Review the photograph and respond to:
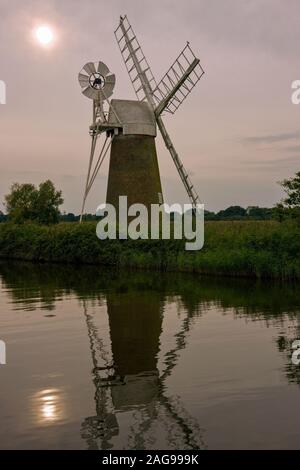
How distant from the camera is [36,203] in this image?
173 feet

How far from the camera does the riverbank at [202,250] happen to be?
72.9ft

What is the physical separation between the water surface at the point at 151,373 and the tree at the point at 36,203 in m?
35.2

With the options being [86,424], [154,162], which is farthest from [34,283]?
[86,424]

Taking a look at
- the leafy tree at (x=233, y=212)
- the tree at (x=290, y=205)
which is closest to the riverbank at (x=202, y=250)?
the tree at (x=290, y=205)

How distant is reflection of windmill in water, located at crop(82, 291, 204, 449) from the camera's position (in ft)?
21.0

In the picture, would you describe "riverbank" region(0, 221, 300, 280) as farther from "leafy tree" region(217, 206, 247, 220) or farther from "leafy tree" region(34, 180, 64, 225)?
"leafy tree" region(217, 206, 247, 220)

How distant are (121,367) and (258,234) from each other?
15663 mm

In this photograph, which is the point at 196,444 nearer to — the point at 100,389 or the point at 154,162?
the point at 100,389

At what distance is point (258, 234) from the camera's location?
24.1m

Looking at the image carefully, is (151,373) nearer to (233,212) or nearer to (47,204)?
(47,204)

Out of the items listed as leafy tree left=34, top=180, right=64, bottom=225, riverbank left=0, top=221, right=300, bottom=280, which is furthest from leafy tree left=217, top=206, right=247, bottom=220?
riverbank left=0, top=221, right=300, bottom=280

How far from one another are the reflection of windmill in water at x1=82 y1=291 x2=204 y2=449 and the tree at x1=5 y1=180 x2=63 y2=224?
39.7 m

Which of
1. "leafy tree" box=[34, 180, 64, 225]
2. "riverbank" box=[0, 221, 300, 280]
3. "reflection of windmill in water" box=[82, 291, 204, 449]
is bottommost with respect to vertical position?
"reflection of windmill in water" box=[82, 291, 204, 449]

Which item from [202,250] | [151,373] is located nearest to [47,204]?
[202,250]
